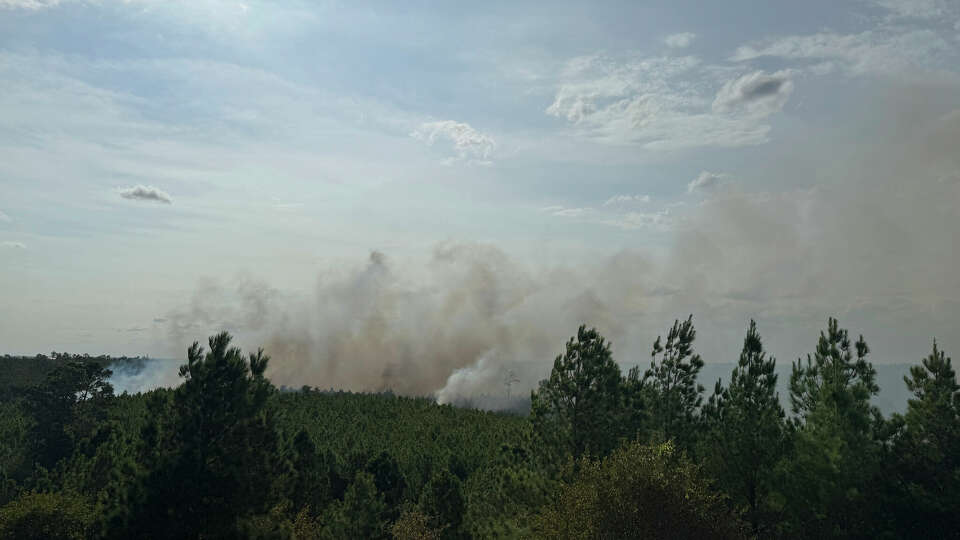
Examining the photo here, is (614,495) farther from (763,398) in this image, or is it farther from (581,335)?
(763,398)

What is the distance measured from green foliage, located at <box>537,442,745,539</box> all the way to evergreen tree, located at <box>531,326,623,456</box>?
11.2 meters

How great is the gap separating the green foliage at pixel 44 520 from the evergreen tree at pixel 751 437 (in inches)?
1709

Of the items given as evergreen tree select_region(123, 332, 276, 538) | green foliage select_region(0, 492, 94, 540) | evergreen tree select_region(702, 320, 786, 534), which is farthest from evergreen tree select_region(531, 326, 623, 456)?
green foliage select_region(0, 492, 94, 540)

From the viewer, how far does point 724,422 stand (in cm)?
5075

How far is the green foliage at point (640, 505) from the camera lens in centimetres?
3362

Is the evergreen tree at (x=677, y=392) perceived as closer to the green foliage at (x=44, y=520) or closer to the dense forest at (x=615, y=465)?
the dense forest at (x=615, y=465)

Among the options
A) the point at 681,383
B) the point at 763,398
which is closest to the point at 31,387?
the point at 681,383

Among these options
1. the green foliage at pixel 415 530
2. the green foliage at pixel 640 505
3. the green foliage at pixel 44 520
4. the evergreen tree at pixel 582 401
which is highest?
the evergreen tree at pixel 582 401

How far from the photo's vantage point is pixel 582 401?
157 ft

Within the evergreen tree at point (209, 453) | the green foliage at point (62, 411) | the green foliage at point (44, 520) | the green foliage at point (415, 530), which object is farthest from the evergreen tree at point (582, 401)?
the green foliage at point (62, 411)

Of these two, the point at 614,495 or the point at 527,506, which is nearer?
the point at 614,495

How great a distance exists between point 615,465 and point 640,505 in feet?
Answer: 7.83

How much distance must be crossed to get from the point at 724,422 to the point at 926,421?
13.4 metres

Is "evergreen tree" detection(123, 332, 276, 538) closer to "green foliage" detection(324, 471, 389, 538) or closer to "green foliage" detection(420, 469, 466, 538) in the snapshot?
"green foliage" detection(324, 471, 389, 538)
